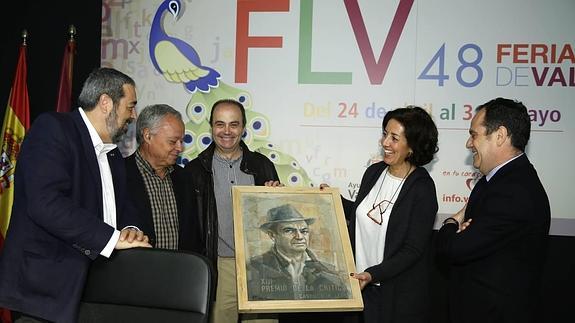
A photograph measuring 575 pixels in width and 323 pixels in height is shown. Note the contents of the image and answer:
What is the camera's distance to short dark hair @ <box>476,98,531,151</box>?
2773mm

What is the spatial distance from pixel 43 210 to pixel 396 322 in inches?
70.5

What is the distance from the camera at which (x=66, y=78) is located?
4582 millimetres

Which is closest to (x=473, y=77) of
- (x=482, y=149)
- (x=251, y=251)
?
(x=482, y=149)

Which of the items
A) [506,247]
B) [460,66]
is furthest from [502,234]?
[460,66]

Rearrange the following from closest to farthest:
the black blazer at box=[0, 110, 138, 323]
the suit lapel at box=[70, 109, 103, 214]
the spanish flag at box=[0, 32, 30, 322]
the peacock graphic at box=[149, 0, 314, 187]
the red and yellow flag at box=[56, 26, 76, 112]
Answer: the black blazer at box=[0, 110, 138, 323] → the suit lapel at box=[70, 109, 103, 214] → the spanish flag at box=[0, 32, 30, 322] → the red and yellow flag at box=[56, 26, 76, 112] → the peacock graphic at box=[149, 0, 314, 187]

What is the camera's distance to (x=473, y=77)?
457 centimetres

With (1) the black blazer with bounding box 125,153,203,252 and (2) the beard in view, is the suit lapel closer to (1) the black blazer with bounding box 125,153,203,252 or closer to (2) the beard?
(2) the beard

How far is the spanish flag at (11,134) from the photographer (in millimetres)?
4391

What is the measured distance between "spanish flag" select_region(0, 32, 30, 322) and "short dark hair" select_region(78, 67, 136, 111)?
218 cm

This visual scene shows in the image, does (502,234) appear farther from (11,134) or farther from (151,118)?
(11,134)

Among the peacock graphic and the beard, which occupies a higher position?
the peacock graphic

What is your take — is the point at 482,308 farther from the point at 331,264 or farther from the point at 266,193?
the point at 266,193

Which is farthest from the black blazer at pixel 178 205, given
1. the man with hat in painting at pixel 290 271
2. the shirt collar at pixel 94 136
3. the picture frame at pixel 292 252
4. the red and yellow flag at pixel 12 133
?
the red and yellow flag at pixel 12 133

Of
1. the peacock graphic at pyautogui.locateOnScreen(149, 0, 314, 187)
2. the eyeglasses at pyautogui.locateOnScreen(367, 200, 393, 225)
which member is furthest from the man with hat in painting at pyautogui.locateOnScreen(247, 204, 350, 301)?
the peacock graphic at pyautogui.locateOnScreen(149, 0, 314, 187)
